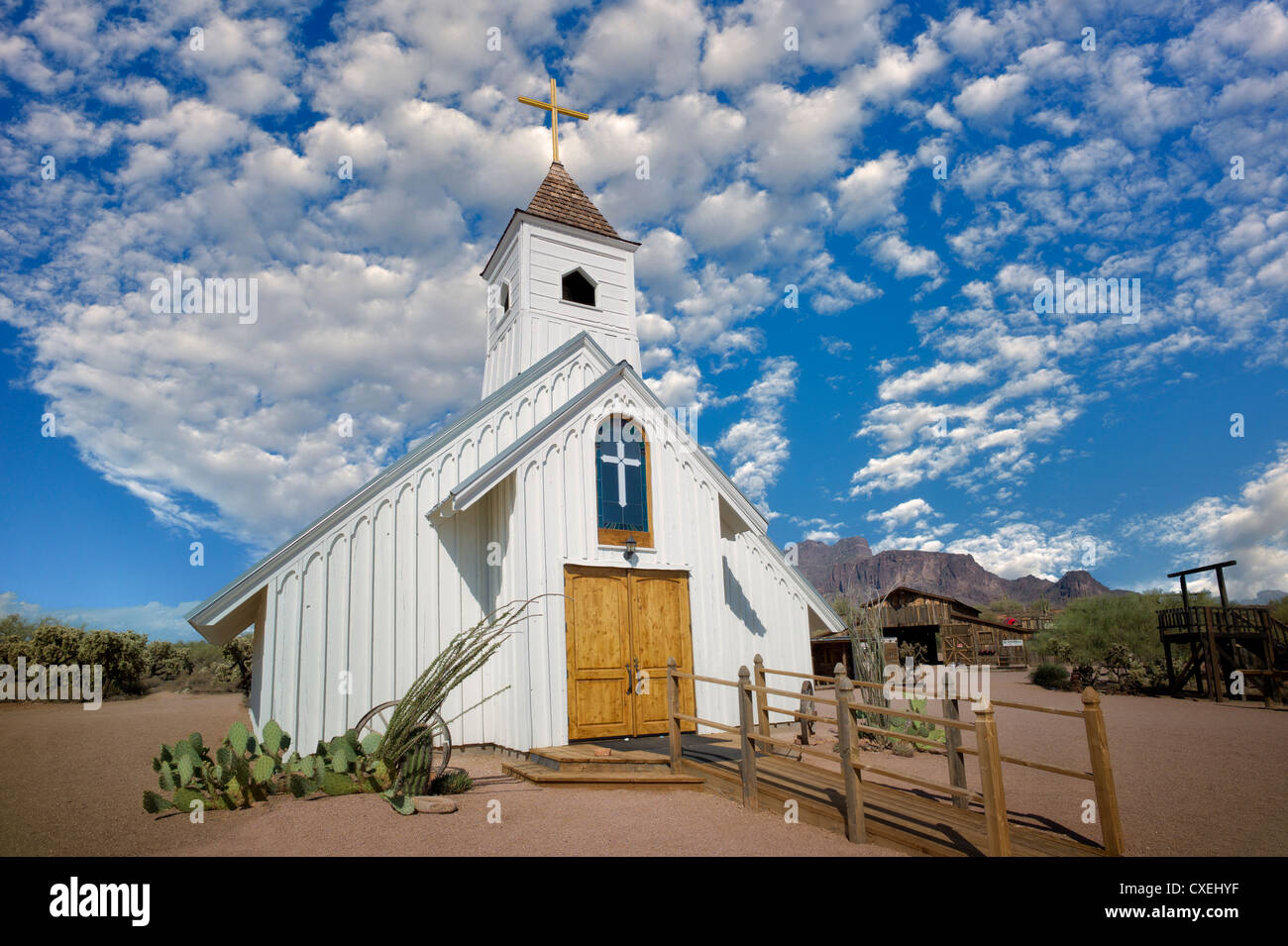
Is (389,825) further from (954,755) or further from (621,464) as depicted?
(621,464)

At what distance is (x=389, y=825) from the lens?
5.98 metres

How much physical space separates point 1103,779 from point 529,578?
22.6ft

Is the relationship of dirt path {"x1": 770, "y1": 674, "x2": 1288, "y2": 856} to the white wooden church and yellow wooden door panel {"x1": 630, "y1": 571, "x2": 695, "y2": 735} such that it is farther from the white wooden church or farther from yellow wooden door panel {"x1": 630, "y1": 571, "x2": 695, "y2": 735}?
the white wooden church

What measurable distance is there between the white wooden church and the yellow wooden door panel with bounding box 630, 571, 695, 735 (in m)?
0.03

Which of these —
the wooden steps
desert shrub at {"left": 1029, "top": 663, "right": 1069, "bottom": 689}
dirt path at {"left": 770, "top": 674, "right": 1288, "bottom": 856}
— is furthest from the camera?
desert shrub at {"left": 1029, "top": 663, "right": 1069, "bottom": 689}

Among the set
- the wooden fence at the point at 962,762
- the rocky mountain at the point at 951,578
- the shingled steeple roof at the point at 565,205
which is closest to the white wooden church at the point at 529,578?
the wooden fence at the point at 962,762

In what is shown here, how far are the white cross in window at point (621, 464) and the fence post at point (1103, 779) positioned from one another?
706 cm

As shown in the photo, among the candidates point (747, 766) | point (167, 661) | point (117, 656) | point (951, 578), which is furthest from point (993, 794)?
point (951, 578)

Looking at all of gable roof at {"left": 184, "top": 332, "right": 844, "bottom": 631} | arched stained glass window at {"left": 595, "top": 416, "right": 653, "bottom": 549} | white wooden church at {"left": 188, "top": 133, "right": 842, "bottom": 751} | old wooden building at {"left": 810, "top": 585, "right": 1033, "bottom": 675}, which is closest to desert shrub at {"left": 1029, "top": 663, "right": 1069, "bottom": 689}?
old wooden building at {"left": 810, "top": 585, "right": 1033, "bottom": 675}

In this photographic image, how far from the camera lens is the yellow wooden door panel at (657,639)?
34.1 ft

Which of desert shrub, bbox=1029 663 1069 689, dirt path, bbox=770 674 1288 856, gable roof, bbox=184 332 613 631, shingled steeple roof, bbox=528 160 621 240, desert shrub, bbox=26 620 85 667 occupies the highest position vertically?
shingled steeple roof, bbox=528 160 621 240

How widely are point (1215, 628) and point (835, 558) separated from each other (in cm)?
14612

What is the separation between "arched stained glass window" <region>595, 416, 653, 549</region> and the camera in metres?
11.0

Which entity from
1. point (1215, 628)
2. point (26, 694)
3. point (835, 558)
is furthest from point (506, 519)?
point (835, 558)
